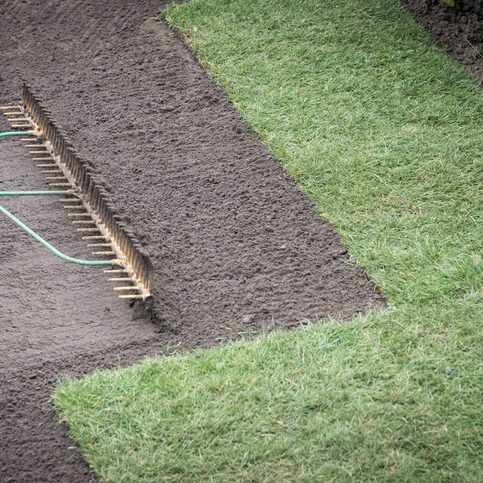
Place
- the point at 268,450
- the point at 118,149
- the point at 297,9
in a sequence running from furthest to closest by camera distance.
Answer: the point at 297,9
the point at 118,149
the point at 268,450

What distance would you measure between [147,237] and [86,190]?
0.52 meters

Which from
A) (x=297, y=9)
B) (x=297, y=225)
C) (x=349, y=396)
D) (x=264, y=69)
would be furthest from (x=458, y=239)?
(x=297, y=9)

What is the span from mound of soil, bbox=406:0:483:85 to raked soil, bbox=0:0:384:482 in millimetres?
1829

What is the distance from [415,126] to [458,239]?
4.11 feet

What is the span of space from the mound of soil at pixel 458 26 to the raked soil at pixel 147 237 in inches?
72.0

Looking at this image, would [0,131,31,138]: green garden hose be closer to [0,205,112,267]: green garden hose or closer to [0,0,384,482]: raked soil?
[0,0,384,482]: raked soil

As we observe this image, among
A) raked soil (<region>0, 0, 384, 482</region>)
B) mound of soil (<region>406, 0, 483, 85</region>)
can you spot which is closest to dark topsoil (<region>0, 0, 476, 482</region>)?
raked soil (<region>0, 0, 384, 482</region>)

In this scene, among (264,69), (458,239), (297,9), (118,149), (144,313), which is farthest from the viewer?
(297,9)

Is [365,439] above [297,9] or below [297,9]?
below

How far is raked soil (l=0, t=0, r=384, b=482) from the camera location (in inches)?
206

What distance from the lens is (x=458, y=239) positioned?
5.89 meters

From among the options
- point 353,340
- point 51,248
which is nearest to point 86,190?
point 51,248

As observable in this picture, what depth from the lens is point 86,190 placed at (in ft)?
20.5

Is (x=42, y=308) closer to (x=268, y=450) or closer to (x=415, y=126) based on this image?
(x=268, y=450)
